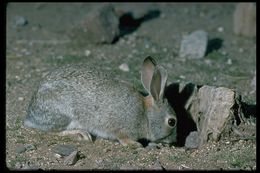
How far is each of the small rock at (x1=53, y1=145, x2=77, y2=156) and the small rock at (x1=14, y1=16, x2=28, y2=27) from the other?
546 cm

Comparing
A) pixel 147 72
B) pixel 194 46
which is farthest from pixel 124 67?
pixel 147 72

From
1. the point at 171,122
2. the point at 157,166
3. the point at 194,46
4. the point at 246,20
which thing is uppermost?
the point at 246,20

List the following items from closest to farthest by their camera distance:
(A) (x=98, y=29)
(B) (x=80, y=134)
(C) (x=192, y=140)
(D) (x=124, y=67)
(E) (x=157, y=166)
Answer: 1. (E) (x=157, y=166)
2. (B) (x=80, y=134)
3. (C) (x=192, y=140)
4. (D) (x=124, y=67)
5. (A) (x=98, y=29)

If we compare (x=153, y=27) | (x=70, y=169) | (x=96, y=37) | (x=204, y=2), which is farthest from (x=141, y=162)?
(x=204, y=2)

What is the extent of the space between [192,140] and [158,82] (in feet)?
2.66

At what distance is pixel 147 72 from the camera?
633cm

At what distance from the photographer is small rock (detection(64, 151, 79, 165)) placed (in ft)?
17.4

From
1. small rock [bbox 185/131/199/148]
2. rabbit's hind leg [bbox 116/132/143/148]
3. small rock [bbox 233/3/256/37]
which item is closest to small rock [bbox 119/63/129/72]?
small rock [bbox 185/131/199/148]

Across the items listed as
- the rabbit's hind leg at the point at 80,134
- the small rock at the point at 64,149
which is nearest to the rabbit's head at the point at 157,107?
the rabbit's hind leg at the point at 80,134

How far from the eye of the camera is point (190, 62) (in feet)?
29.8

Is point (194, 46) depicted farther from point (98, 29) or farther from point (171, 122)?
point (171, 122)

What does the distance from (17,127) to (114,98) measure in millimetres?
1120

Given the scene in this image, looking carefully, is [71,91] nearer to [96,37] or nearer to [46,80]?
[46,80]

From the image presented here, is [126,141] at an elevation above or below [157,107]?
below
